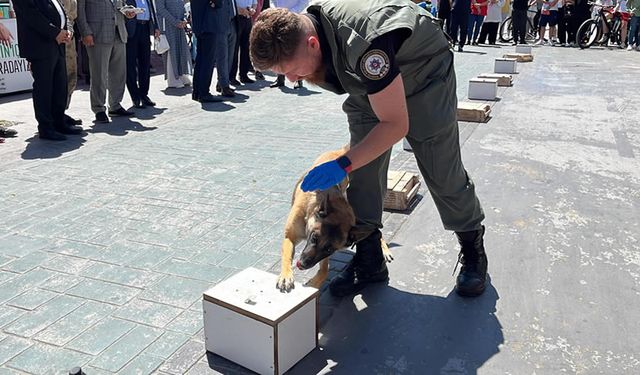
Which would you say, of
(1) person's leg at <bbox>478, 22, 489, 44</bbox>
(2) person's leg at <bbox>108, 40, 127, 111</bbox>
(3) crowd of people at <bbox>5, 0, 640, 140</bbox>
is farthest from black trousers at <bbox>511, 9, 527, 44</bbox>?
(2) person's leg at <bbox>108, 40, 127, 111</bbox>

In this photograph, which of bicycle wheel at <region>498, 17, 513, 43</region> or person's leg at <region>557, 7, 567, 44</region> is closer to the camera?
person's leg at <region>557, 7, 567, 44</region>

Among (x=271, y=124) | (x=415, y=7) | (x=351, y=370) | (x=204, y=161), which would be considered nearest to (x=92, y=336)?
(x=351, y=370)

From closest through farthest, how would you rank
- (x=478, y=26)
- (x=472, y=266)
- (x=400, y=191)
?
(x=472, y=266) → (x=400, y=191) → (x=478, y=26)

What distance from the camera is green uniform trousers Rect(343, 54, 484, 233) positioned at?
9.67 feet

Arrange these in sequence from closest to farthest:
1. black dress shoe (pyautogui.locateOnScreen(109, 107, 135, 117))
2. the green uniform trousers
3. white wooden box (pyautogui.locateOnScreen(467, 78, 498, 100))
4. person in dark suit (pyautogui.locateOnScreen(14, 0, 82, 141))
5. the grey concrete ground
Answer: the grey concrete ground, the green uniform trousers, person in dark suit (pyautogui.locateOnScreen(14, 0, 82, 141)), black dress shoe (pyautogui.locateOnScreen(109, 107, 135, 117)), white wooden box (pyautogui.locateOnScreen(467, 78, 498, 100))

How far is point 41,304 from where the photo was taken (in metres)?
3.17

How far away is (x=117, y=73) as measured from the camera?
7902 millimetres

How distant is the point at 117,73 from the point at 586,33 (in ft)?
51.4

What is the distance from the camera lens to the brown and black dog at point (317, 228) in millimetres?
2826

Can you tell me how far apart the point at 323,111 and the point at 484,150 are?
2.94 metres

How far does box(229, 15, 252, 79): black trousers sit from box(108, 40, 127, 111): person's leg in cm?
298

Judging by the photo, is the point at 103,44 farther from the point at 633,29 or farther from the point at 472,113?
the point at 633,29

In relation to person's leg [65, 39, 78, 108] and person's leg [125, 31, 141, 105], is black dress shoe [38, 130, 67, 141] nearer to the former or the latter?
person's leg [65, 39, 78, 108]

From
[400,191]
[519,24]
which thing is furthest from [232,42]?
[519,24]
